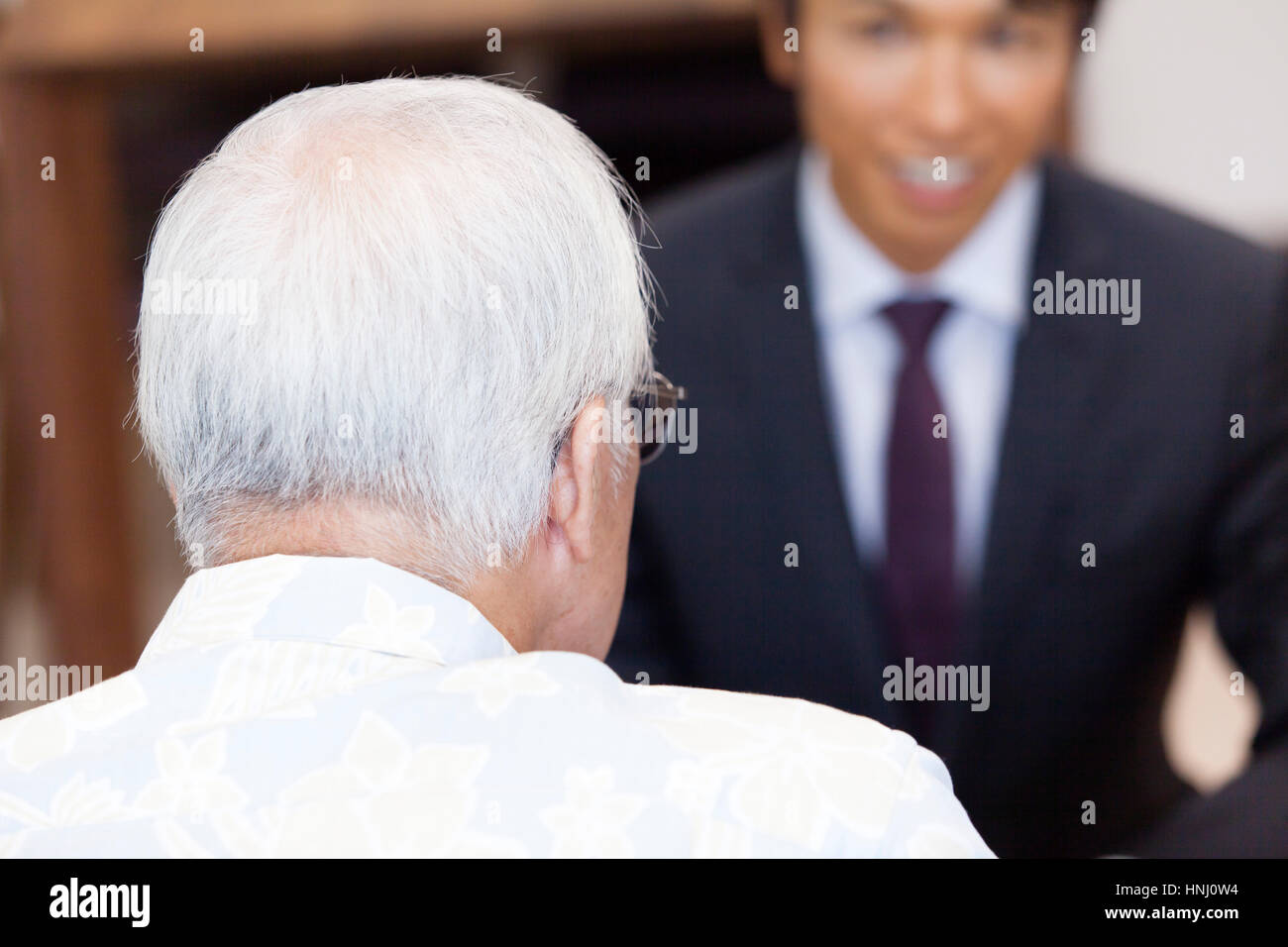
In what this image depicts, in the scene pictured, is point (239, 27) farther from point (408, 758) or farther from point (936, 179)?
Result: point (408, 758)

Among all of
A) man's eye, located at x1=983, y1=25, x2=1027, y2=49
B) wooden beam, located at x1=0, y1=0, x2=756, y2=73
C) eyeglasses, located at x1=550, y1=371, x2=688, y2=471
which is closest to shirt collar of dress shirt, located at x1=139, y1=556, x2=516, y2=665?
eyeglasses, located at x1=550, y1=371, x2=688, y2=471

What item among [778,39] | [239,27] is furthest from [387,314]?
[239,27]

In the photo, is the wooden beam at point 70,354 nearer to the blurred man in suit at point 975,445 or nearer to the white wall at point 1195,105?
the blurred man in suit at point 975,445

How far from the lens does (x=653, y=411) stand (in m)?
0.96

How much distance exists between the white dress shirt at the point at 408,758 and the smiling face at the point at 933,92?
42.0 inches

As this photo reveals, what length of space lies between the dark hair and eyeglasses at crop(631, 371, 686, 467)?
86cm

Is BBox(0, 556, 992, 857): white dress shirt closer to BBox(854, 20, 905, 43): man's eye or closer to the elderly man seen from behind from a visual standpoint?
the elderly man seen from behind

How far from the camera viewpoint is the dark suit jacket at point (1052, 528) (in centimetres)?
160

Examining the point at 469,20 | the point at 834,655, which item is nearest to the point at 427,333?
the point at 834,655

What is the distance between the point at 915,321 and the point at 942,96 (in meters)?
0.30

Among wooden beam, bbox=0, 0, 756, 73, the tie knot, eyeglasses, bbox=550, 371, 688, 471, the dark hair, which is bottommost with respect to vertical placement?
eyeglasses, bbox=550, 371, 688, 471

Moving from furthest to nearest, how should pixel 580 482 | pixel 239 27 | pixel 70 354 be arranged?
1. pixel 70 354
2. pixel 239 27
3. pixel 580 482

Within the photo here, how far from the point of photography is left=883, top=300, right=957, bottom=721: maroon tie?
166cm
